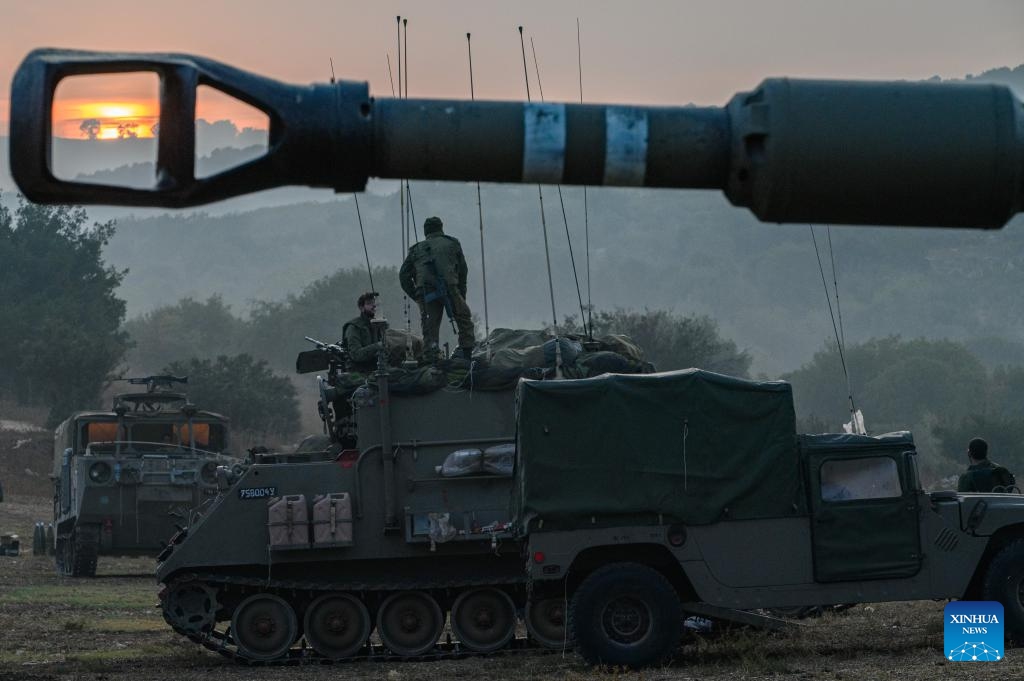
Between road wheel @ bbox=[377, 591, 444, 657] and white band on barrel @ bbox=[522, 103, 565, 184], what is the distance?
11986mm

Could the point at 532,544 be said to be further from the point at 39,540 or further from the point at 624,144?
the point at 39,540

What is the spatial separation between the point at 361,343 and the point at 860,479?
5899 millimetres

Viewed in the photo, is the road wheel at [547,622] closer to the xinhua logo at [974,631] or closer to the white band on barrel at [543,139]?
the xinhua logo at [974,631]

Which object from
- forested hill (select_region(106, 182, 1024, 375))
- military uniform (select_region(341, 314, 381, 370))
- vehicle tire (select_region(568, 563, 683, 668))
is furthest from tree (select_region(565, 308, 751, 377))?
forested hill (select_region(106, 182, 1024, 375))

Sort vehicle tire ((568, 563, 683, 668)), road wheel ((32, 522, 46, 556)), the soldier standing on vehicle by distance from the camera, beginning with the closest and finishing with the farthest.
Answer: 1. vehicle tire ((568, 563, 683, 668))
2. the soldier standing on vehicle
3. road wheel ((32, 522, 46, 556))

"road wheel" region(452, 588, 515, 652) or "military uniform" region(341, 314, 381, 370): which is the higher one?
"military uniform" region(341, 314, 381, 370)

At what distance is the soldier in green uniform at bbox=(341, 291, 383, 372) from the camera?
16688 mm

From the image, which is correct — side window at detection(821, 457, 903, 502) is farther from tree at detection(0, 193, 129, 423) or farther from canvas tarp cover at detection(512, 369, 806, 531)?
tree at detection(0, 193, 129, 423)

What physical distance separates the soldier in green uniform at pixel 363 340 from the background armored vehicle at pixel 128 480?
9.50 m

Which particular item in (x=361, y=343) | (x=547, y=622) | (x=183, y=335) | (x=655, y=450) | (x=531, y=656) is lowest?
(x=531, y=656)

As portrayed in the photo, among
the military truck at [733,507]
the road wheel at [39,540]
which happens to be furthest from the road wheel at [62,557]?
the military truck at [733,507]

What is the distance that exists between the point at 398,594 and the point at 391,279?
92.2 m

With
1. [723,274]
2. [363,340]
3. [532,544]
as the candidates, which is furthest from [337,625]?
[723,274]

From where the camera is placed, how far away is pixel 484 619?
15344mm
